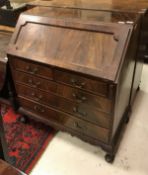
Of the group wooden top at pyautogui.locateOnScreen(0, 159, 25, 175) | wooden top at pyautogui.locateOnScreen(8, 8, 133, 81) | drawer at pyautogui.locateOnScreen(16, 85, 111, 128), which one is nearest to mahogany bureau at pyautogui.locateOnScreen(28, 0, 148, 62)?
wooden top at pyautogui.locateOnScreen(8, 8, 133, 81)

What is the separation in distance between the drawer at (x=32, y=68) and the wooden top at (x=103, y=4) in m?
0.58

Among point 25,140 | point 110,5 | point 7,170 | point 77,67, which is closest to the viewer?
point 7,170

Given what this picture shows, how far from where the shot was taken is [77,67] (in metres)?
1.24

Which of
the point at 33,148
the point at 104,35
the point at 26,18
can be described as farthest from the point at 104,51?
the point at 33,148

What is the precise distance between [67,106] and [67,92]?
0.13 metres

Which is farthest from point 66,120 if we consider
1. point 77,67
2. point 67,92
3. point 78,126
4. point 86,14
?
point 86,14

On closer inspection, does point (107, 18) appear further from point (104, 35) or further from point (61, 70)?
point (61, 70)

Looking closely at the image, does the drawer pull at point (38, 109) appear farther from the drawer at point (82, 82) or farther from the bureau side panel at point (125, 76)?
the bureau side panel at point (125, 76)

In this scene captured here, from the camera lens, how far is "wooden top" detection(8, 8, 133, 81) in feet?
3.88

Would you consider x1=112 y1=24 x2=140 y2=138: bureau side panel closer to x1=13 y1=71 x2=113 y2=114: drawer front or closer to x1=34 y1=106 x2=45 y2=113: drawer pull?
x1=13 y1=71 x2=113 y2=114: drawer front

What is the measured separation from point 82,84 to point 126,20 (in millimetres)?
480

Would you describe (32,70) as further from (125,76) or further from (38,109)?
(125,76)

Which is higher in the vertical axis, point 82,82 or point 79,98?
point 82,82

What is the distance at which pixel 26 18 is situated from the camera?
4.96 feet
